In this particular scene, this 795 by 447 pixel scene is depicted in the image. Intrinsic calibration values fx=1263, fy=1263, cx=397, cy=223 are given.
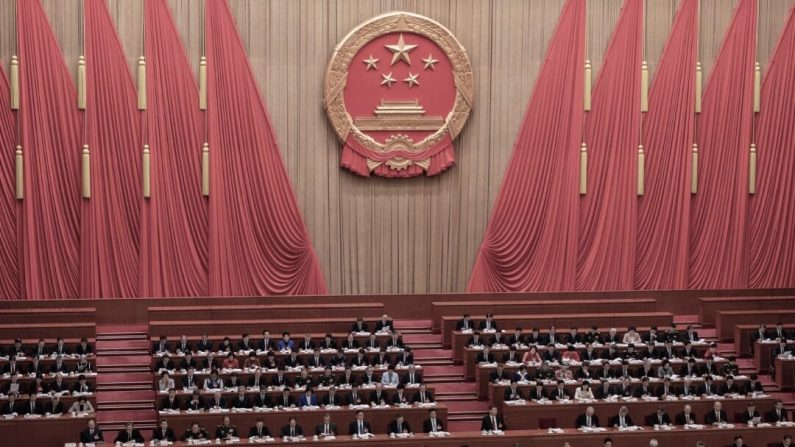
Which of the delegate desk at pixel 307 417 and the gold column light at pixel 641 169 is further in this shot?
Answer: the gold column light at pixel 641 169

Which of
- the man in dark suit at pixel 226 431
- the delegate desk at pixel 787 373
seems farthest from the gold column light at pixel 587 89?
the man in dark suit at pixel 226 431

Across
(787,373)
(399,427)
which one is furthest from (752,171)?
(399,427)

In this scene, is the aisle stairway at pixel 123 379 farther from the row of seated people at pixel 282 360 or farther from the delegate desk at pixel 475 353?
the delegate desk at pixel 475 353

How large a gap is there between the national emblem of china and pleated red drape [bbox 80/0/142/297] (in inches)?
74.7

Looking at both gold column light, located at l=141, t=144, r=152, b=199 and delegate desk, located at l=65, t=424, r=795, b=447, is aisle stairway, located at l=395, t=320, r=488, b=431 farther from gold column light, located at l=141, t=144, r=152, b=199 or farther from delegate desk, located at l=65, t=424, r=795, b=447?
gold column light, located at l=141, t=144, r=152, b=199

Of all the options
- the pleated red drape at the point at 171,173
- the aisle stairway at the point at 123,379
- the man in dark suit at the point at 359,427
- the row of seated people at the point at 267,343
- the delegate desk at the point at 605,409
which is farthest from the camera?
the pleated red drape at the point at 171,173

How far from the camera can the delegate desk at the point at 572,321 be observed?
1146 cm

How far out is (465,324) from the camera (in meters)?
11.3

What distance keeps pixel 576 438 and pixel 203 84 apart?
481 cm

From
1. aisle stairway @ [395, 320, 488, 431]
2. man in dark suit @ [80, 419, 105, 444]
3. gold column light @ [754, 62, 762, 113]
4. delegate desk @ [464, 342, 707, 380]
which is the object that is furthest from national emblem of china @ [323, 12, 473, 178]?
man in dark suit @ [80, 419, 105, 444]

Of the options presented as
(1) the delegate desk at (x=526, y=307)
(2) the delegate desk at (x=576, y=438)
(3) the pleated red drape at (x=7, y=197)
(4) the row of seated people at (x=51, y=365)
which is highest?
(3) the pleated red drape at (x=7, y=197)

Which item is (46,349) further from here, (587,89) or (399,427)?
(587,89)

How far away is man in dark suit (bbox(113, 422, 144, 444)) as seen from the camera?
9031mm

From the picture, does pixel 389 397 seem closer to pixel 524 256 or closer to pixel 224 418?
pixel 224 418
